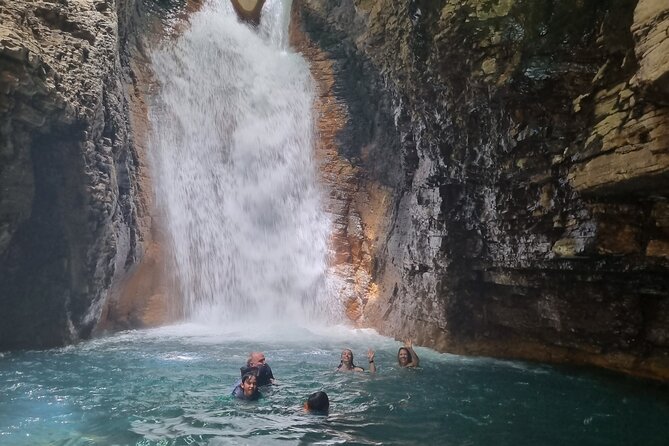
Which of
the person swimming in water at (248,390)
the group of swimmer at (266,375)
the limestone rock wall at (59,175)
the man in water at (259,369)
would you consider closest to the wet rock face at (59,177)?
the limestone rock wall at (59,175)

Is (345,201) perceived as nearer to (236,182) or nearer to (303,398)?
(236,182)

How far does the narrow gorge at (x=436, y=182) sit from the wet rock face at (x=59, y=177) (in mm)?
44

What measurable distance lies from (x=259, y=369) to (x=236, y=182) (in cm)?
994

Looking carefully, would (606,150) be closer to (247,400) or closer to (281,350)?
(247,400)

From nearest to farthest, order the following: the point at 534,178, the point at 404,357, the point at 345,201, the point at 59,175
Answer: the point at 534,178, the point at 404,357, the point at 59,175, the point at 345,201

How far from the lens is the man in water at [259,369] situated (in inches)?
334

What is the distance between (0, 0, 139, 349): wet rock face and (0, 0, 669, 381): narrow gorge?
0.04 meters

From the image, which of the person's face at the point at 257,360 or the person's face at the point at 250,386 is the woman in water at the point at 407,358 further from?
the person's face at the point at 250,386

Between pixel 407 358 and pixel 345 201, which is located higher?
pixel 345 201

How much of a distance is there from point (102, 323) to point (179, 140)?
6.37m

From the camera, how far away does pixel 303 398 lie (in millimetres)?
8078

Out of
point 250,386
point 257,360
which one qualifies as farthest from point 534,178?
point 250,386

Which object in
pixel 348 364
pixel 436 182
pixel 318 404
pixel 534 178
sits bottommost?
pixel 318 404

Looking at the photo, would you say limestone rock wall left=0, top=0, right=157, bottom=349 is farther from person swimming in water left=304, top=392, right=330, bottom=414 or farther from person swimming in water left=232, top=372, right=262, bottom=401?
person swimming in water left=304, top=392, right=330, bottom=414
